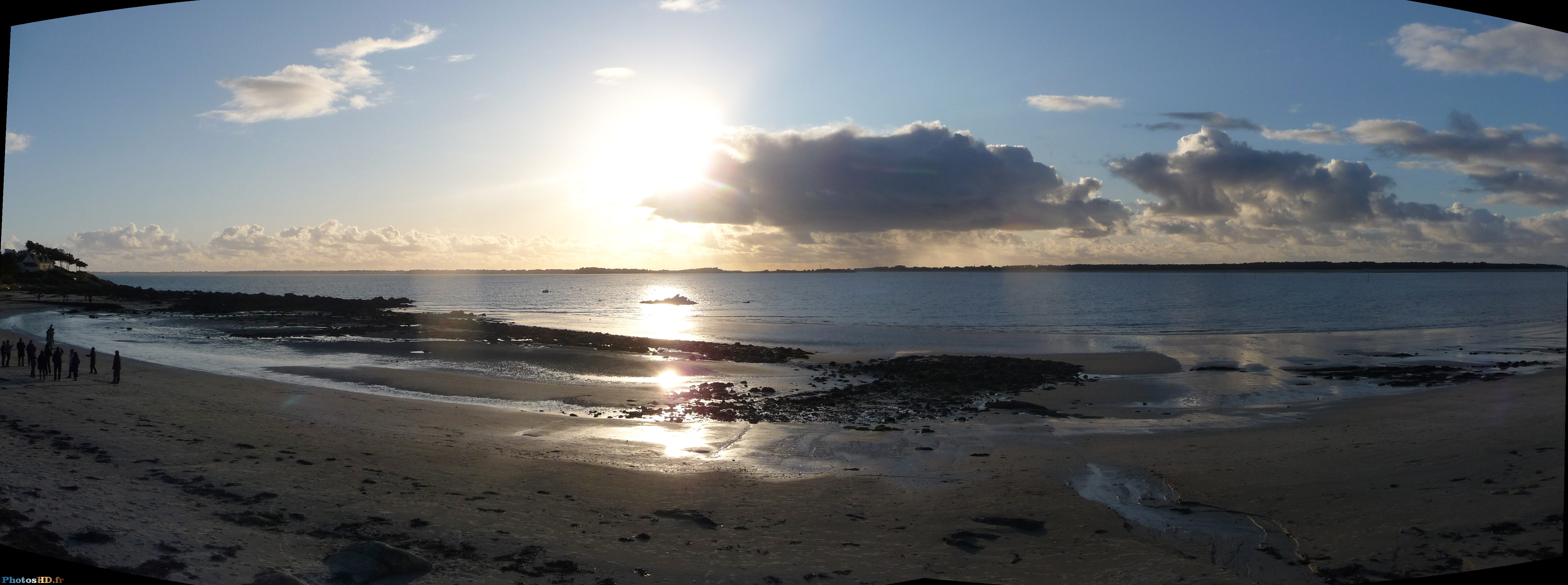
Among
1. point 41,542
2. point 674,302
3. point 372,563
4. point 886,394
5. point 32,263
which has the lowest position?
point 886,394

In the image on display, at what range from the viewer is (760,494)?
1236 centimetres

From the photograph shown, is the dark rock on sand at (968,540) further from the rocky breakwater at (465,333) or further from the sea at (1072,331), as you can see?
the rocky breakwater at (465,333)

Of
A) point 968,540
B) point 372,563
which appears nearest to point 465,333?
point 372,563

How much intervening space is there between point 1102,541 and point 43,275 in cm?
10647

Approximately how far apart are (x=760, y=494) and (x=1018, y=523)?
3.95 metres

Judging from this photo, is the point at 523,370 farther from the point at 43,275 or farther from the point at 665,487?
the point at 43,275

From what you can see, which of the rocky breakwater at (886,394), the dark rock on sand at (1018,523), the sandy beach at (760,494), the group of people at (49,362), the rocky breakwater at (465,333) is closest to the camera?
the sandy beach at (760,494)

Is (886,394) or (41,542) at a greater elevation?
(41,542)

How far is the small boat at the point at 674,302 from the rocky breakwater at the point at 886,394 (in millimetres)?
78653

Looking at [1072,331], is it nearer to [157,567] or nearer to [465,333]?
[465,333]

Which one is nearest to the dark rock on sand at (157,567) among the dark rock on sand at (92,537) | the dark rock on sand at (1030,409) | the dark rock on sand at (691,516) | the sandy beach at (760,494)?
the sandy beach at (760,494)

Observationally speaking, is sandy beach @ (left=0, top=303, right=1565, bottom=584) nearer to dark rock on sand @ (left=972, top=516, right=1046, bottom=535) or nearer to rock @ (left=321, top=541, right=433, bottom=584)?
dark rock on sand @ (left=972, top=516, right=1046, bottom=535)

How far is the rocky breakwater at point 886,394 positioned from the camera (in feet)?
68.0

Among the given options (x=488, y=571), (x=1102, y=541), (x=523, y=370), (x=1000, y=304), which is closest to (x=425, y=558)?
(x=488, y=571)
